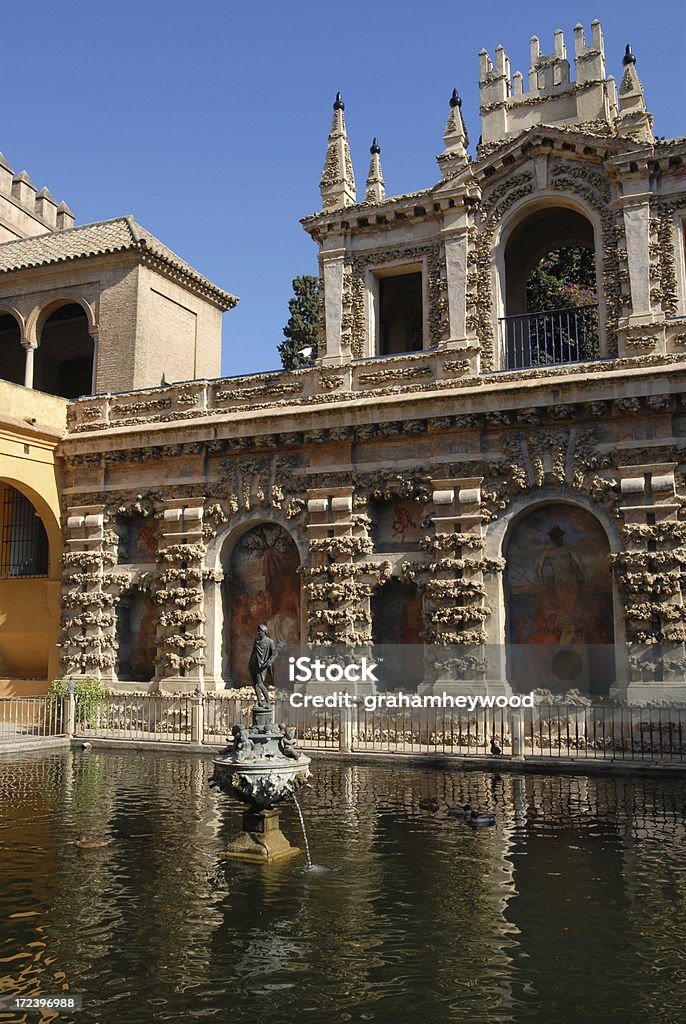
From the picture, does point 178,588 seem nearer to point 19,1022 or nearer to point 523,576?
point 523,576

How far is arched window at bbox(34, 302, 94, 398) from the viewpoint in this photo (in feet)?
96.3

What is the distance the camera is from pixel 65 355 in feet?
103

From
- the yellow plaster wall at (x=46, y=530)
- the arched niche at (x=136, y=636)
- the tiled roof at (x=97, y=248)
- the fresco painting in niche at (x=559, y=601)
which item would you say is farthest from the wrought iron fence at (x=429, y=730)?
the tiled roof at (x=97, y=248)

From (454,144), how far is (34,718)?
16.9m

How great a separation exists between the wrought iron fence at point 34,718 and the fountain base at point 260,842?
1034 centimetres

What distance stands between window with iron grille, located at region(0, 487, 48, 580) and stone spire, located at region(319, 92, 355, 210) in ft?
41.2

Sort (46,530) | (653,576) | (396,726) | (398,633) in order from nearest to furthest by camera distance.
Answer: (653,576) < (396,726) < (398,633) < (46,530)

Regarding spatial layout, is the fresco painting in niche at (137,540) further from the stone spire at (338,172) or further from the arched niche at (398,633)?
the stone spire at (338,172)

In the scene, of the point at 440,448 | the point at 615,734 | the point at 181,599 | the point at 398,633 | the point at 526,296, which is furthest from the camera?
the point at 526,296

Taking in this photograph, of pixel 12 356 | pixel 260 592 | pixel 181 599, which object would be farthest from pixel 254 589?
pixel 12 356

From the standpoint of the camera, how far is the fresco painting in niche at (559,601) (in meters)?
19.1
